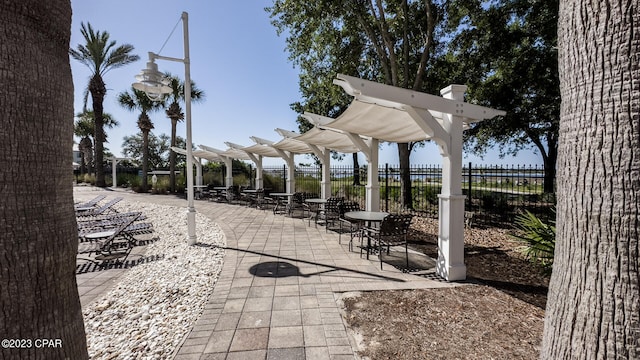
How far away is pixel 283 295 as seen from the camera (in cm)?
374

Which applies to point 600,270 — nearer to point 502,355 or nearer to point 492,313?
point 502,355

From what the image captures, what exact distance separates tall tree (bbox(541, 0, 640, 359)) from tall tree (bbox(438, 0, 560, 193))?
394 inches

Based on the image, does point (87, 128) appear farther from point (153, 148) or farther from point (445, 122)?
point (445, 122)

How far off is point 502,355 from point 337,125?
486 cm

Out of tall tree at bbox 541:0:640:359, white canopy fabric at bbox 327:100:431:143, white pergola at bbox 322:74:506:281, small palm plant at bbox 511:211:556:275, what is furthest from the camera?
white canopy fabric at bbox 327:100:431:143

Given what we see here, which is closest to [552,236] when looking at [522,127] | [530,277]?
[530,277]

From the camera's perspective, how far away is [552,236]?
4.37 metres

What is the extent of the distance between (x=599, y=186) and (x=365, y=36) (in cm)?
1159

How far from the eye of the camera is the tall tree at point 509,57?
998 cm

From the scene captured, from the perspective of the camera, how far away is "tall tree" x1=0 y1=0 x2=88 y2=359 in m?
1.18

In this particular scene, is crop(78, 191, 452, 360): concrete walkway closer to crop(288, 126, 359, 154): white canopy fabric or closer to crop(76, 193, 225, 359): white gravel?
crop(76, 193, 225, 359): white gravel

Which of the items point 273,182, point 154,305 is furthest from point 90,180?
point 154,305

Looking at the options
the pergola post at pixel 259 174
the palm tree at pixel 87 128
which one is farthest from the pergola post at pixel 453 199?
the palm tree at pixel 87 128

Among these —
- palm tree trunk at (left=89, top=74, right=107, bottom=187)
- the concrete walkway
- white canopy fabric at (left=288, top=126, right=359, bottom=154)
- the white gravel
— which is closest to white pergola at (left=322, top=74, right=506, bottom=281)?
the concrete walkway
